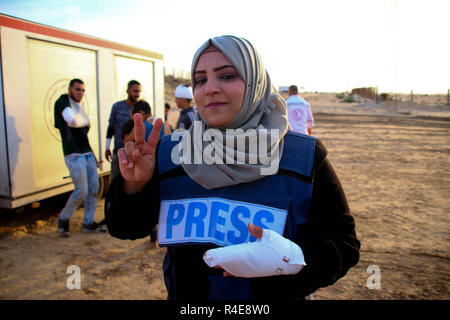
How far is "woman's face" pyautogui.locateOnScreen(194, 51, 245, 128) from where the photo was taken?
4.77 ft

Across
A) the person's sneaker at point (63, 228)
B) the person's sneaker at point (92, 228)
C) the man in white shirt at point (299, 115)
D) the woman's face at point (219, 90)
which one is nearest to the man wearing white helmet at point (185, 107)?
the person's sneaker at point (92, 228)

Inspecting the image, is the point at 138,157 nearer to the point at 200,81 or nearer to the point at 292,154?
the point at 200,81

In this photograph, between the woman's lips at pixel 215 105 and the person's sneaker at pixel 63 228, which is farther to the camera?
the person's sneaker at pixel 63 228

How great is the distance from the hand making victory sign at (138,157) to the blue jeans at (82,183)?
11.4 feet

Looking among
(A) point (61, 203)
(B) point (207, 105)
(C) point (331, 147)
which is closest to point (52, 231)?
(A) point (61, 203)

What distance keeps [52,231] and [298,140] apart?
15.4 feet

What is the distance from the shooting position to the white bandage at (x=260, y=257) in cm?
119

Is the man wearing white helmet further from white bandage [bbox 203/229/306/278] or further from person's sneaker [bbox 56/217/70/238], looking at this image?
white bandage [bbox 203/229/306/278]

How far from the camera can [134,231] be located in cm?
150

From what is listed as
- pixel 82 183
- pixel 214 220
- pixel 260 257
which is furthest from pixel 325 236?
pixel 82 183

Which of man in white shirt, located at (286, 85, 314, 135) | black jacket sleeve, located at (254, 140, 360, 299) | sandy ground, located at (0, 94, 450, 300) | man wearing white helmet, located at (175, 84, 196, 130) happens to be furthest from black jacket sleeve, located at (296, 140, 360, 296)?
man in white shirt, located at (286, 85, 314, 135)

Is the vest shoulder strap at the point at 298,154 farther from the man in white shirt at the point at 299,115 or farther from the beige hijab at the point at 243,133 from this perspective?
the man in white shirt at the point at 299,115

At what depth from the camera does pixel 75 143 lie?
446 centimetres

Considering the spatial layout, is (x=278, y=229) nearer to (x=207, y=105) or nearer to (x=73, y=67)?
(x=207, y=105)
